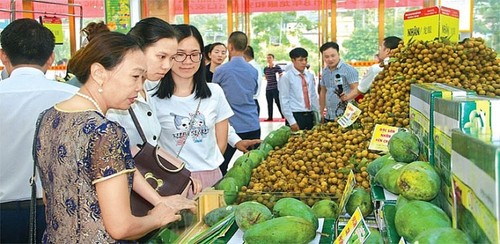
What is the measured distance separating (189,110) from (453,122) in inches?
69.9

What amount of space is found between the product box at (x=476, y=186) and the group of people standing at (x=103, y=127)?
974 mm

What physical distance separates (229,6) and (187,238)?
10310 mm

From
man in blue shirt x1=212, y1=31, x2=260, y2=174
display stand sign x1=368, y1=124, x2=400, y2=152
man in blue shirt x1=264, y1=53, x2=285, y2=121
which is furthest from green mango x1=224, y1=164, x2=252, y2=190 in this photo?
man in blue shirt x1=264, y1=53, x2=285, y2=121

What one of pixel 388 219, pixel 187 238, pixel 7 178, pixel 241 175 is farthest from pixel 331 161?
pixel 7 178

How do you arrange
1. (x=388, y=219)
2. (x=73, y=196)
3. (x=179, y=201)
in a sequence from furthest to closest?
(x=179, y=201) → (x=73, y=196) → (x=388, y=219)

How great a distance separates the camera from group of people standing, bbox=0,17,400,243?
1.71 meters

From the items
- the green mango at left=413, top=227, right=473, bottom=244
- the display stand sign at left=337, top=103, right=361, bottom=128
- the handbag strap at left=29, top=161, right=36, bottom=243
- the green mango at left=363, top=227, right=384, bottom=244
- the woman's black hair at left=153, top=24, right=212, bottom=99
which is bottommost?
the handbag strap at left=29, top=161, right=36, bottom=243

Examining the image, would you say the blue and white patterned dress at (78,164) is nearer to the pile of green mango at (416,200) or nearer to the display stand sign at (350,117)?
the pile of green mango at (416,200)

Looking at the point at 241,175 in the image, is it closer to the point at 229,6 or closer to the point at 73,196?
the point at 73,196

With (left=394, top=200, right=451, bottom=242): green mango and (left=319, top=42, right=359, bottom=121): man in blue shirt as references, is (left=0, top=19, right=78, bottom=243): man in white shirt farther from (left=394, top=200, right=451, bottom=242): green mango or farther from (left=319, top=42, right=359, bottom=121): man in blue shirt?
(left=319, top=42, right=359, bottom=121): man in blue shirt

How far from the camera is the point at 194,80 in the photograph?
2.98 metres

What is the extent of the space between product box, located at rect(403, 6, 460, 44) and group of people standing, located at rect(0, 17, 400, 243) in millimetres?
1250

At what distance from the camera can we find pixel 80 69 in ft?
6.03

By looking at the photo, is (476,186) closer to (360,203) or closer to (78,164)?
(360,203)
